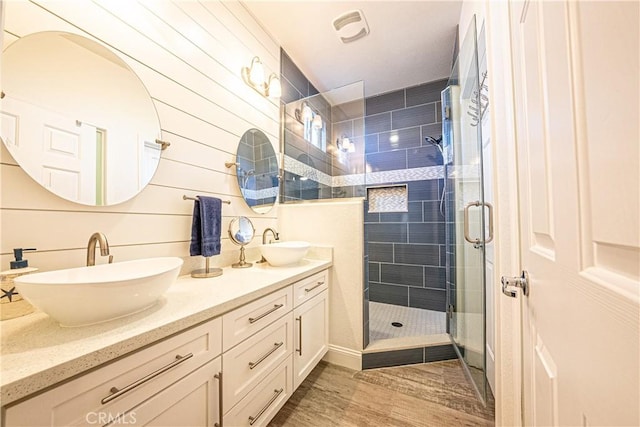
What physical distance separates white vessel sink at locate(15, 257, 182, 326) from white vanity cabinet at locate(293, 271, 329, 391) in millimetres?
791

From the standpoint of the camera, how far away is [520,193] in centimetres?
75

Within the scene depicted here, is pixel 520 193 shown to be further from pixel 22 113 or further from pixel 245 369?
pixel 22 113

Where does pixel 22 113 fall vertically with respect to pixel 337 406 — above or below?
above

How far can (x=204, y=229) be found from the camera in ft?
4.28

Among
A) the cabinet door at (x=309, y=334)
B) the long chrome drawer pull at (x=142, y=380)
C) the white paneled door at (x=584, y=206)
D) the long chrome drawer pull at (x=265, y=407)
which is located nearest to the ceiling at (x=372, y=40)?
the white paneled door at (x=584, y=206)

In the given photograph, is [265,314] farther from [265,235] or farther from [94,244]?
[265,235]

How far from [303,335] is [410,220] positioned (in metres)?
1.88

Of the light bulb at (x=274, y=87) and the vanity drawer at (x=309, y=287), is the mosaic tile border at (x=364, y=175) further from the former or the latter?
the vanity drawer at (x=309, y=287)

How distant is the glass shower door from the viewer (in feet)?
4.64

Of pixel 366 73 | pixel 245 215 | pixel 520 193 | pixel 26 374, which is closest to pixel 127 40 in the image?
pixel 245 215

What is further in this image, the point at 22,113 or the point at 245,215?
the point at 245,215

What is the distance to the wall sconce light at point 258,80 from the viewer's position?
181 cm

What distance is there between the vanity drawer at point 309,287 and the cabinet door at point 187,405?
1.88ft

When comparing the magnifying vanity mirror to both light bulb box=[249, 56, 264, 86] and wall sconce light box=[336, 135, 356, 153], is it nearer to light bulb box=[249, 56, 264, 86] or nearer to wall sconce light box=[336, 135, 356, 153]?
light bulb box=[249, 56, 264, 86]
